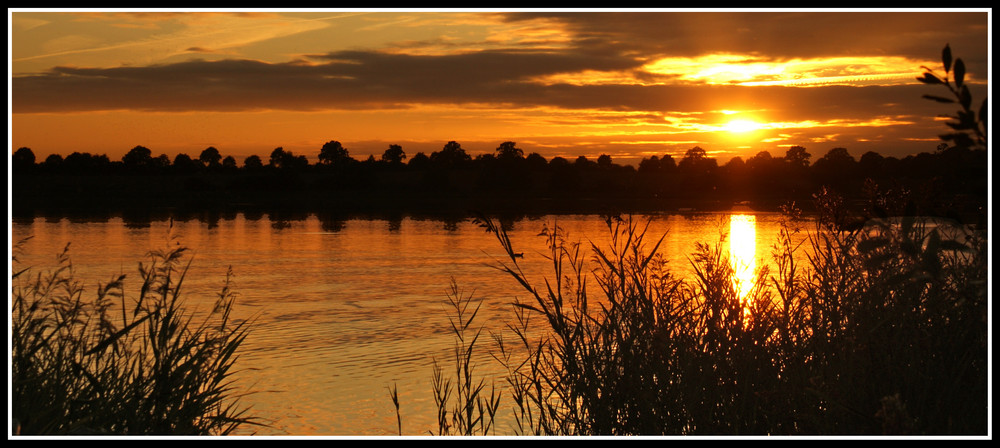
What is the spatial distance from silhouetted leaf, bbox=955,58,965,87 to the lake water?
3741 millimetres

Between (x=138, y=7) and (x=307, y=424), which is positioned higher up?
(x=138, y=7)

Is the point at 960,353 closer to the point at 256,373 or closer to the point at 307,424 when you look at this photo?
the point at 307,424

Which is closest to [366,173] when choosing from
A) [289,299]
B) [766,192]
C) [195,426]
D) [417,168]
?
[417,168]

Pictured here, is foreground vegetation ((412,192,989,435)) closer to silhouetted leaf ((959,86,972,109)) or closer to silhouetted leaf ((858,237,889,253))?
silhouetted leaf ((858,237,889,253))

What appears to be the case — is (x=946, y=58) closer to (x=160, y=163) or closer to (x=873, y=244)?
(x=873, y=244)

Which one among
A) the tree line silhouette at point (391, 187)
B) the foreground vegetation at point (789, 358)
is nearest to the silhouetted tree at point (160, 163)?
the tree line silhouette at point (391, 187)

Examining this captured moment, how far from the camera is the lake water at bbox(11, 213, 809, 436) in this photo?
9781 mm

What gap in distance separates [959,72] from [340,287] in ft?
58.1

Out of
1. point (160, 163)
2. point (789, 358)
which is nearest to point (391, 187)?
point (160, 163)

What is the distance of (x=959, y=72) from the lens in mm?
2568

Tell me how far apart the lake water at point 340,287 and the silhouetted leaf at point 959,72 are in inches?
147

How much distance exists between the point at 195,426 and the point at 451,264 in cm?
1847

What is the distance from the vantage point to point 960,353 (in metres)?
5.73

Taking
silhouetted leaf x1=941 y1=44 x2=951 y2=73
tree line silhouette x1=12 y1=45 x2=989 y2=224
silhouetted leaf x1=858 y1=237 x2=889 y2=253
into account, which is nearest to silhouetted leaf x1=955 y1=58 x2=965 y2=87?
silhouetted leaf x1=941 y1=44 x2=951 y2=73
